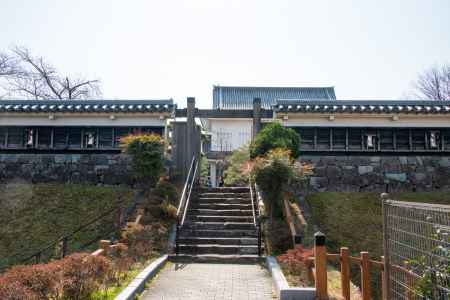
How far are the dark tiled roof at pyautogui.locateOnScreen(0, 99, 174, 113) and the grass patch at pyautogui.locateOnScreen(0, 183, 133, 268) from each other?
333 centimetres

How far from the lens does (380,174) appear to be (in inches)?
640

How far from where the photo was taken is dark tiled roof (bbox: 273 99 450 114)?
16578 millimetres

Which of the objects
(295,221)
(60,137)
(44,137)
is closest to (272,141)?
(295,221)

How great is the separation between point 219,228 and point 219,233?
28 centimetres

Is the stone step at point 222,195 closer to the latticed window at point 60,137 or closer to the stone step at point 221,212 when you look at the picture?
the stone step at point 221,212

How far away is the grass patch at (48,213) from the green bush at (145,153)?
4.66 ft

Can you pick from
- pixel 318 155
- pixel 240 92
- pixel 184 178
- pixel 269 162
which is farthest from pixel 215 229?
pixel 240 92

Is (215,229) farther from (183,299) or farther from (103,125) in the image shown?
(103,125)

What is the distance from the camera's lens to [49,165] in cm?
1694

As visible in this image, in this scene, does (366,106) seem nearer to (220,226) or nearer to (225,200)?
(225,200)

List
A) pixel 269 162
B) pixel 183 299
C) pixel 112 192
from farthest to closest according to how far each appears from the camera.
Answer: pixel 112 192, pixel 269 162, pixel 183 299

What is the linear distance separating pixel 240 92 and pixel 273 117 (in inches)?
711

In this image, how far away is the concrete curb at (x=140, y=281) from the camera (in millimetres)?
6824

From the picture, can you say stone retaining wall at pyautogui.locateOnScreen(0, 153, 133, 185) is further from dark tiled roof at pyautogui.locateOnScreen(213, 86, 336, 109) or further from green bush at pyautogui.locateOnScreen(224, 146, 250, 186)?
dark tiled roof at pyautogui.locateOnScreen(213, 86, 336, 109)
